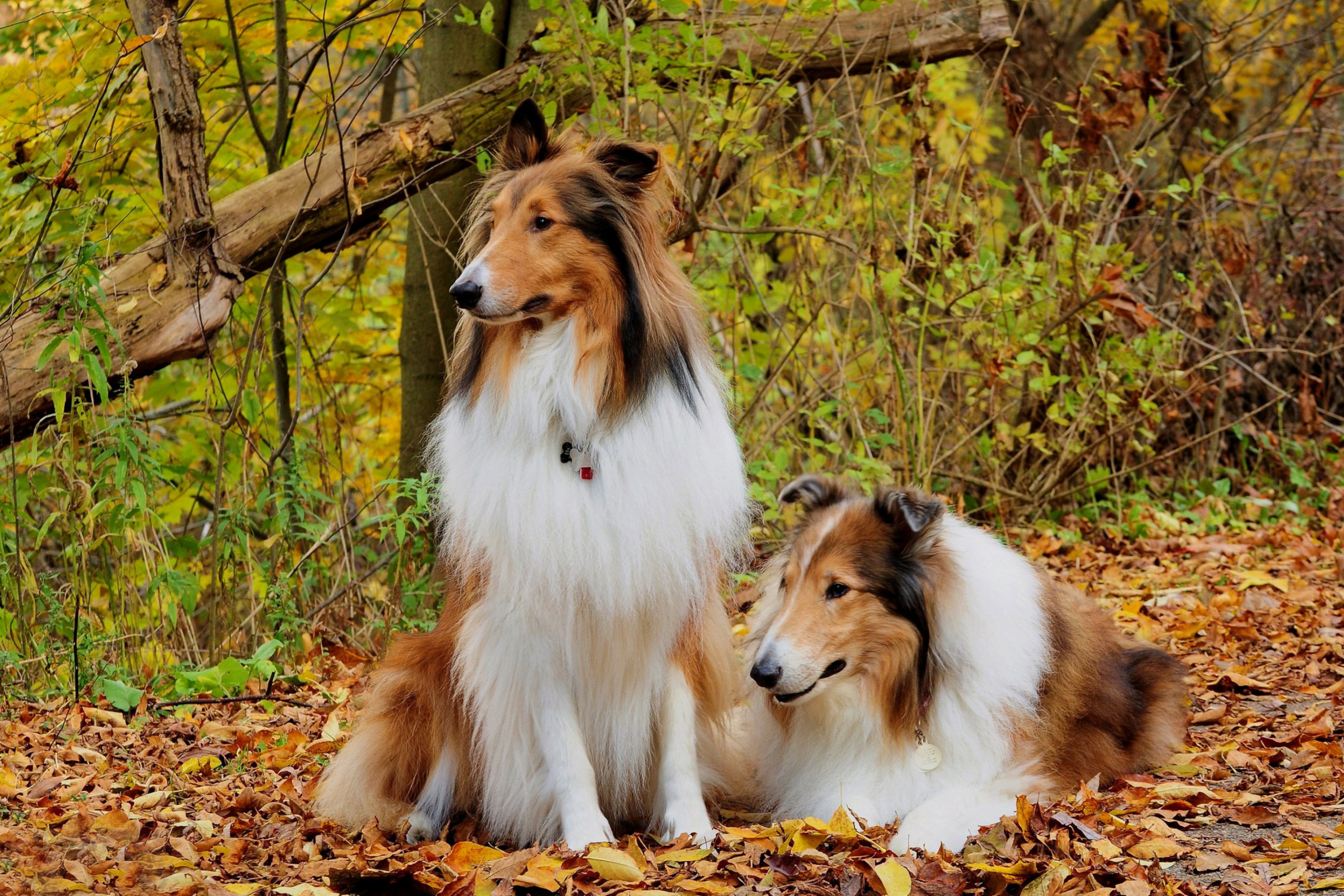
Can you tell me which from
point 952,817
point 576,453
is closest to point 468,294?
point 576,453

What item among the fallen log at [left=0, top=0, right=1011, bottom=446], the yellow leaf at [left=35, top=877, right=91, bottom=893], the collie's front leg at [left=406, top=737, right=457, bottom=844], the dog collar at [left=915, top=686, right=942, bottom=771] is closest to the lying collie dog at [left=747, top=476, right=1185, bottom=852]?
the dog collar at [left=915, top=686, right=942, bottom=771]

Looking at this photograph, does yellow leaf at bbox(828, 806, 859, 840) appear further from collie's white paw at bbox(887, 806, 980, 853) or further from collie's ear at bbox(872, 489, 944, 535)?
collie's ear at bbox(872, 489, 944, 535)

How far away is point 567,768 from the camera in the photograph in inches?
136

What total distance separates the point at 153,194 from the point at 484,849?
165 inches

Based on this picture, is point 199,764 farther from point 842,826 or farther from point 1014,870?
point 1014,870

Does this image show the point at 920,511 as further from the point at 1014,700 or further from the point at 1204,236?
the point at 1204,236

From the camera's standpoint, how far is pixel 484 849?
3.47 m

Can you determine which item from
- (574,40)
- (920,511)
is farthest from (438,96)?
(920,511)

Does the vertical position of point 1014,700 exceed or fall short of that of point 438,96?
it falls short

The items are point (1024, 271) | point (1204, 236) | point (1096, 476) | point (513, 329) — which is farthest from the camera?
point (1204, 236)

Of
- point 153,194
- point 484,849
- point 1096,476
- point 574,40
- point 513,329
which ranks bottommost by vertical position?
point 1096,476

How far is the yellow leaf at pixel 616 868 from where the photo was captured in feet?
10.3

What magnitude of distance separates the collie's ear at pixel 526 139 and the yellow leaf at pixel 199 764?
2.25 meters

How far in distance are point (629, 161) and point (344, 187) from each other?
7.96 feet
